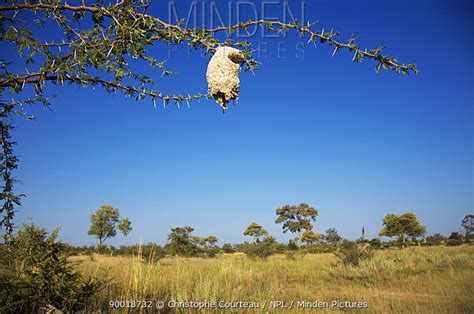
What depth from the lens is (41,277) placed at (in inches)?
148

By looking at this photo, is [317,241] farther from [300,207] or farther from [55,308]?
[55,308]

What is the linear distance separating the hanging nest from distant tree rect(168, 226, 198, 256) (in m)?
25.1

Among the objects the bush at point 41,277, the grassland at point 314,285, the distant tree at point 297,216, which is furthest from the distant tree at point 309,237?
the bush at point 41,277

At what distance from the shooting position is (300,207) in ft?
148

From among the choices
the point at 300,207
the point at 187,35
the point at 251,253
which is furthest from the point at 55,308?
the point at 300,207

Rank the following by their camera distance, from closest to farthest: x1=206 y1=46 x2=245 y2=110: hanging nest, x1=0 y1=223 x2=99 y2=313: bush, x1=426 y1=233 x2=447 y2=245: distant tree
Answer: x1=206 y1=46 x2=245 y2=110: hanging nest, x1=0 y1=223 x2=99 y2=313: bush, x1=426 y1=233 x2=447 y2=245: distant tree

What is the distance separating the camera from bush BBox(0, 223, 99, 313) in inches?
136

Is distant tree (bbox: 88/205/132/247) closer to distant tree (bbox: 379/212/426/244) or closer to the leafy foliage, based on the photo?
the leafy foliage

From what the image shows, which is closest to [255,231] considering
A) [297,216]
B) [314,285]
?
[297,216]

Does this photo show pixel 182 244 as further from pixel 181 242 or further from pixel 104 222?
pixel 104 222

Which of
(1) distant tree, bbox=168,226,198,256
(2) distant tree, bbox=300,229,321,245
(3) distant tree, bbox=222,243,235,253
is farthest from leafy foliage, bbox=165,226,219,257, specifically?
(2) distant tree, bbox=300,229,321,245

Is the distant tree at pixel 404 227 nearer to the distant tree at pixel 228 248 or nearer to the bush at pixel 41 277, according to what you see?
the distant tree at pixel 228 248

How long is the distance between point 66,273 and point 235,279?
5.36m

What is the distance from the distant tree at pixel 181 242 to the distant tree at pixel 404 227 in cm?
2746
